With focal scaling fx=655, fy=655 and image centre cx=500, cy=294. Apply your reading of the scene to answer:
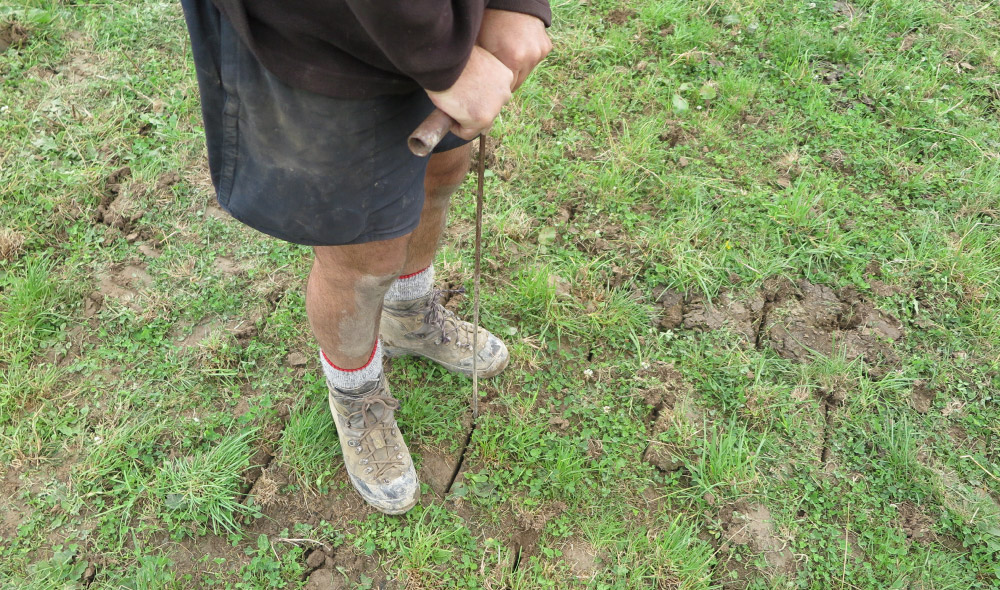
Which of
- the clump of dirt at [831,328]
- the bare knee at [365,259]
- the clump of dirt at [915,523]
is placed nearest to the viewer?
the bare knee at [365,259]

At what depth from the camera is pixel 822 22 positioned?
150 inches

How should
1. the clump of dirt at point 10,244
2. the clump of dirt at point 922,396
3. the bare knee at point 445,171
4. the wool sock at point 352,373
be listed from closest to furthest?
1. the bare knee at point 445,171
2. the wool sock at point 352,373
3. the clump of dirt at point 922,396
4. the clump of dirt at point 10,244

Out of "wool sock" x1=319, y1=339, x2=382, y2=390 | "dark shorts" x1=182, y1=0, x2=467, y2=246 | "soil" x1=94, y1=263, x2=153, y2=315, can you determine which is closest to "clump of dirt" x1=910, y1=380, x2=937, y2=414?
"wool sock" x1=319, y1=339, x2=382, y2=390

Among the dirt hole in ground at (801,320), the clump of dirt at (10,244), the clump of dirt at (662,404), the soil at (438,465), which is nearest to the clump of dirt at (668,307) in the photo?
the dirt hole in ground at (801,320)

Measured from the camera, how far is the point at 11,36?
3.50 meters

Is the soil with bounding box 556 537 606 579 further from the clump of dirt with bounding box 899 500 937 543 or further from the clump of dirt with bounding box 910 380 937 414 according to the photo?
the clump of dirt with bounding box 910 380 937 414

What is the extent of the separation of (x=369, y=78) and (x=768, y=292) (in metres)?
2.10

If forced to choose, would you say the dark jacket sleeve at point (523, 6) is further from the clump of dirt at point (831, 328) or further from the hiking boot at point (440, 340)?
the clump of dirt at point (831, 328)

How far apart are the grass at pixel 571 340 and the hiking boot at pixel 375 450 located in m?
0.10

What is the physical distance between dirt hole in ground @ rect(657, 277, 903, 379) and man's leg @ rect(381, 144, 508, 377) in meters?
0.78

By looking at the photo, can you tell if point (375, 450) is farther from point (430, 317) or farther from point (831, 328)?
point (831, 328)

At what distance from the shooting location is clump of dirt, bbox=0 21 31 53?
11.4ft

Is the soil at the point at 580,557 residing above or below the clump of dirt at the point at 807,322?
below

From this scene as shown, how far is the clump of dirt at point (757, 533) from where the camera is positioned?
2.11 metres
